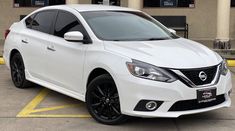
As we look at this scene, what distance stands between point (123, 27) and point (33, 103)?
1.97 metres

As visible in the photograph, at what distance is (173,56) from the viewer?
5.71 meters

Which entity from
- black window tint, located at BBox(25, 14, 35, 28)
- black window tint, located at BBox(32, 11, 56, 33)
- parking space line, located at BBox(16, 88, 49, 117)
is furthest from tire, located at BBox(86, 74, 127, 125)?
→ black window tint, located at BBox(25, 14, 35, 28)

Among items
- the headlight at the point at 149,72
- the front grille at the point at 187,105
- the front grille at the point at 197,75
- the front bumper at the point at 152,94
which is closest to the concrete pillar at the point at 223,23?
the front grille at the point at 197,75

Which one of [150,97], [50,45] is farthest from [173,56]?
[50,45]

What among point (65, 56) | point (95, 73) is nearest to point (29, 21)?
point (65, 56)

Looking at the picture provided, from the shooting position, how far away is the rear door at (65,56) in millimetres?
6422

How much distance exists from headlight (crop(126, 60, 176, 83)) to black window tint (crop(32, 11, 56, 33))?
2.34 m

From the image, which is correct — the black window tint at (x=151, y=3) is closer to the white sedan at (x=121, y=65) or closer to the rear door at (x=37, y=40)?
the rear door at (x=37, y=40)

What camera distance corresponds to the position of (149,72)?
545 cm

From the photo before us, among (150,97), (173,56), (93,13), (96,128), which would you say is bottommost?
(96,128)

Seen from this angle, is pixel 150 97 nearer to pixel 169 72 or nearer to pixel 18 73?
pixel 169 72

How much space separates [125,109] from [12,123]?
1635 millimetres

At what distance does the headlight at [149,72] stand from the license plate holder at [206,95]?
43cm

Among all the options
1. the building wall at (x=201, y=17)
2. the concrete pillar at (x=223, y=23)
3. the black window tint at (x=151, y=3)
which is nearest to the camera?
the concrete pillar at (x=223, y=23)
